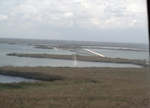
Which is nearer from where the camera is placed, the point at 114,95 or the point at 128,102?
the point at 128,102

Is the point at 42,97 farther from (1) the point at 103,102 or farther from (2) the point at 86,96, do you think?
(1) the point at 103,102

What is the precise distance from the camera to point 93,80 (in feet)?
31.0

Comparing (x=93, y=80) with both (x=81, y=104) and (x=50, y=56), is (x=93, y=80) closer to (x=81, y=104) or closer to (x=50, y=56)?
(x=81, y=104)

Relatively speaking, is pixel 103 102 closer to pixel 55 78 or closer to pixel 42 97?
pixel 42 97

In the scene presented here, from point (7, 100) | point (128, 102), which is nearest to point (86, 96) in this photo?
point (128, 102)

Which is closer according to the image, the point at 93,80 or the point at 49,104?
the point at 49,104

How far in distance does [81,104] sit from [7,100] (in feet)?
6.14

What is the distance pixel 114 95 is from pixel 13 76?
7.09 meters

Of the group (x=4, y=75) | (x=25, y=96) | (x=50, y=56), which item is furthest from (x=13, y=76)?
(x=50, y=56)

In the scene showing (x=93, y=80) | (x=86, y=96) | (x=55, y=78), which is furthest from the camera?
(x=55, y=78)

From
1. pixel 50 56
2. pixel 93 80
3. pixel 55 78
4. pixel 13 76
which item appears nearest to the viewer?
pixel 93 80

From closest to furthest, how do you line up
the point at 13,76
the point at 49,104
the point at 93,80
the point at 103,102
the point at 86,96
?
the point at 49,104 < the point at 103,102 < the point at 86,96 < the point at 93,80 < the point at 13,76

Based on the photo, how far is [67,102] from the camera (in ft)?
16.9

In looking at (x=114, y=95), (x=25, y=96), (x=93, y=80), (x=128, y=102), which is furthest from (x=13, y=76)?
(x=128, y=102)
